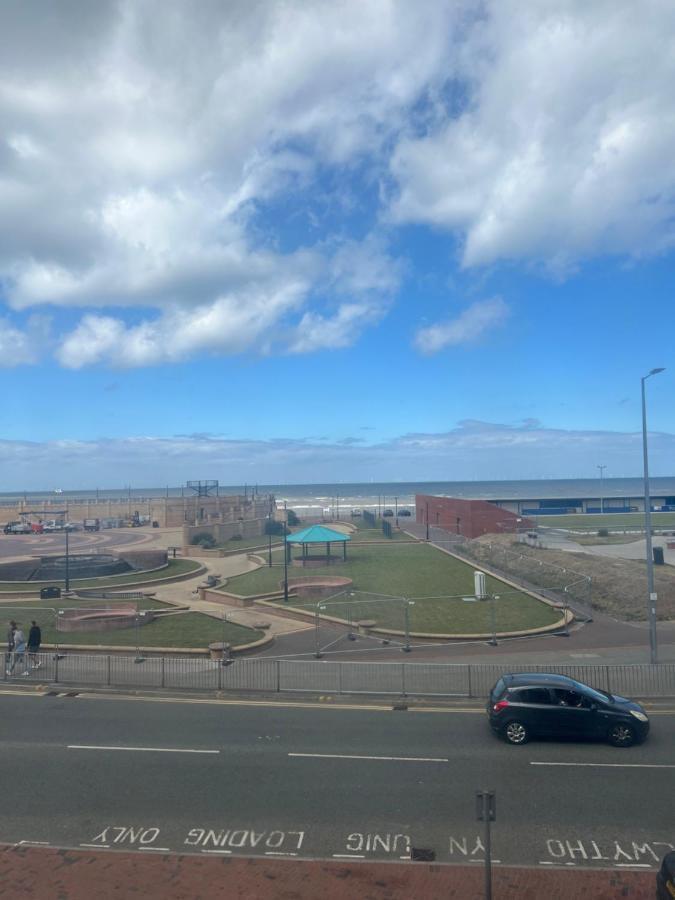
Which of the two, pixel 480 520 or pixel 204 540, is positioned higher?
pixel 480 520

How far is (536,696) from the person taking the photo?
46.3 feet

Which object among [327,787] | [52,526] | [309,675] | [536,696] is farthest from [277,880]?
[52,526]

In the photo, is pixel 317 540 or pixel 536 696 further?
pixel 317 540

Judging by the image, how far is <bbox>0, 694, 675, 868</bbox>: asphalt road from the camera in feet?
31.3

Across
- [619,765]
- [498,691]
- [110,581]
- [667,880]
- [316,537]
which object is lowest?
[619,765]

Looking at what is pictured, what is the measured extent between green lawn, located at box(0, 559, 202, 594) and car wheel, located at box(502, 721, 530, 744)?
2727 centimetres

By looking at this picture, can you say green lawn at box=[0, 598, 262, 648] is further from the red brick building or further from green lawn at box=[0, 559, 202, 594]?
the red brick building

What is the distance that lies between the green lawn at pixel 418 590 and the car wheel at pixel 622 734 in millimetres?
11415

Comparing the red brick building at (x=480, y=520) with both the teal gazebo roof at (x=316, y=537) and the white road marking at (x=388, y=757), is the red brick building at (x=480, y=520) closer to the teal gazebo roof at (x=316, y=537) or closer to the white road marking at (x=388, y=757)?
the teal gazebo roof at (x=316, y=537)

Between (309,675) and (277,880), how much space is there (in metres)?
10.9

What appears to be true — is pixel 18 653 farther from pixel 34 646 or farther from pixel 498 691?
pixel 498 691

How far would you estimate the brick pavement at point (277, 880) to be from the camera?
27.3 feet

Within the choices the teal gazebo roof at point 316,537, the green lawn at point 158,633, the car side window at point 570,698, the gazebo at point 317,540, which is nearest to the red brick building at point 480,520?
the gazebo at point 317,540

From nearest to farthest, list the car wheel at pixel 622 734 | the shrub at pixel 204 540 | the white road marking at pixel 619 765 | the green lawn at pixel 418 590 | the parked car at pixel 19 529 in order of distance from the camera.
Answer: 1. the white road marking at pixel 619 765
2. the car wheel at pixel 622 734
3. the green lawn at pixel 418 590
4. the shrub at pixel 204 540
5. the parked car at pixel 19 529
